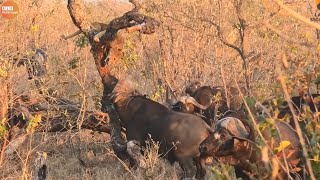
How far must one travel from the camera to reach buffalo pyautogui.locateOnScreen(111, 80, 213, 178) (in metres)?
7.96

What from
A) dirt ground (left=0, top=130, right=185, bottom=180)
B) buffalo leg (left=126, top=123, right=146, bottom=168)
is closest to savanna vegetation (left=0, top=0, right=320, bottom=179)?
dirt ground (left=0, top=130, right=185, bottom=180)

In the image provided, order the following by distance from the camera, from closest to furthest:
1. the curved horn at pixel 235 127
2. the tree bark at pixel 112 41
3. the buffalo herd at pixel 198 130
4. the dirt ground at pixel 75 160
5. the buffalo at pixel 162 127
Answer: the buffalo herd at pixel 198 130
the curved horn at pixel 235 127
the dirt ground at pixel 75 160
the buffalo at pixel 162 127
the tree bark at pixel 112 41

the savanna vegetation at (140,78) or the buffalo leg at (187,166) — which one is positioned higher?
the savanna vegetation at (140,78)

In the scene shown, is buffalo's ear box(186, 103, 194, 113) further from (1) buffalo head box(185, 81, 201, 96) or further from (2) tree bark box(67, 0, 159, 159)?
(2) tree bark box(67, 0, 159, 159)

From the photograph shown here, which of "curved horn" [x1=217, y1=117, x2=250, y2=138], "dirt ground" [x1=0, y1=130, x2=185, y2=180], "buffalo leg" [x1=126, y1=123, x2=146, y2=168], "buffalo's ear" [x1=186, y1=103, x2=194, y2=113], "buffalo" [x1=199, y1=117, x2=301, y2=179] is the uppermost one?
"curved horn" [x1=217, y1=117, x2=250, y2=138]

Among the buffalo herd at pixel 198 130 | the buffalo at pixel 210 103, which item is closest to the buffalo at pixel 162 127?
the buffalo herd at pixel 198 130

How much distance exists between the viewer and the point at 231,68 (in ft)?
36.5

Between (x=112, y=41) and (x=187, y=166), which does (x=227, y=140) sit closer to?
(x=187, y=166)

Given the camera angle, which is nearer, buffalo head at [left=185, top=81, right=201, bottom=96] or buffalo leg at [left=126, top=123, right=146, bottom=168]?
buffalo leg at [left=126, top=123, right=146, bottom=168]

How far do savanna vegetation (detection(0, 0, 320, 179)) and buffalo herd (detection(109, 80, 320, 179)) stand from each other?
0.80 ft

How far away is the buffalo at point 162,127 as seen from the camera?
7.96 metres

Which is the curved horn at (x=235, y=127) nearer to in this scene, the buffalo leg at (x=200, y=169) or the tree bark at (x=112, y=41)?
the buffalo leg at (x=200, y=169)

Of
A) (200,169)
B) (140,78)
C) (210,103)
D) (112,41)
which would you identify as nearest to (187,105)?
(210,103)

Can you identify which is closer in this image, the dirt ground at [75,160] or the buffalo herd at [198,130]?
the buffalo herd at [198,130]
